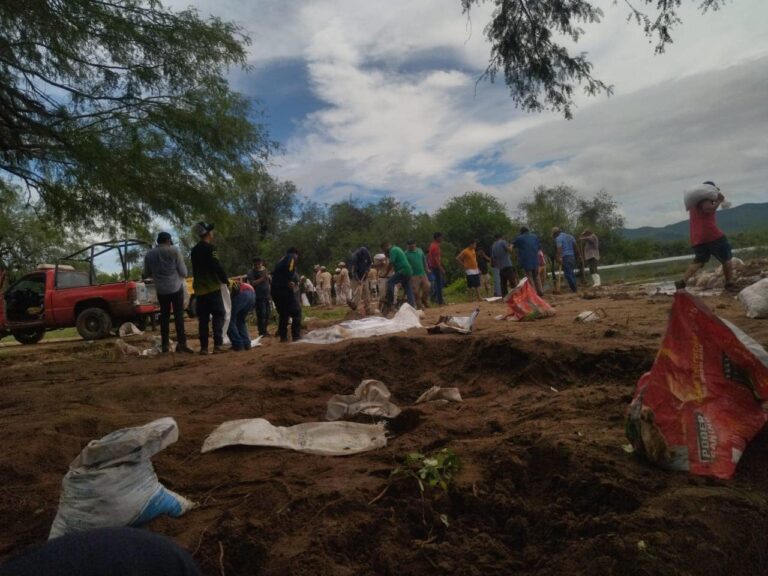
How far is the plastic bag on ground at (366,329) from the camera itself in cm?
843

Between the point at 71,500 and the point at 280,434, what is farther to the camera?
the point at 280,434

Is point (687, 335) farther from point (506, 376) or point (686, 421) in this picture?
point (506, 376)

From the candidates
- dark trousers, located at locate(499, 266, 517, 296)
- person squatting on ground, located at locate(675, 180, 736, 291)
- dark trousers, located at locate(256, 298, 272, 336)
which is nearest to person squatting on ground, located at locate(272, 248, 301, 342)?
dark trousers, located at locate(256, 298, 272, 336)

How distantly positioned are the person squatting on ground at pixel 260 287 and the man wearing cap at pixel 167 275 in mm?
2127

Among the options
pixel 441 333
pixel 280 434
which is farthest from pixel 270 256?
pixel 280 434

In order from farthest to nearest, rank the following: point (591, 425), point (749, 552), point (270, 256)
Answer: point (270, 256)
point (591, 425)
point (749, 552)

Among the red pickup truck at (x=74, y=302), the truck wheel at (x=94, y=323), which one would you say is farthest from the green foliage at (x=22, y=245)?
the truck wheel at (x=94, y=323)

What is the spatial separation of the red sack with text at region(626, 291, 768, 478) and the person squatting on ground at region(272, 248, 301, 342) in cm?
676

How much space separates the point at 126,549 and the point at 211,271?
23.3 ft

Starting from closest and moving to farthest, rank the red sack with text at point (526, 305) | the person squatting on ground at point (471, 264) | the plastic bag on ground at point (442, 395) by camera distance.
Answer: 1. the plastic bag on ground at point (442, 395)
2. the red sack with text at point (526, 305)
3. the person squatting on ground at point (471, 264)

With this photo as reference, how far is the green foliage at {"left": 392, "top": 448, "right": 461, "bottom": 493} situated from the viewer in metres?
2.52

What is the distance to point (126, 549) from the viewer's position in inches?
44.3

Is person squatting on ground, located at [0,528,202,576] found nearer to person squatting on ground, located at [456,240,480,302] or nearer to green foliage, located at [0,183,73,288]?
person squatting on ground, located at [456,240,480,302]

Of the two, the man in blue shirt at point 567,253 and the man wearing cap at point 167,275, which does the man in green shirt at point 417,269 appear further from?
the man wearing cap at point 167,275
